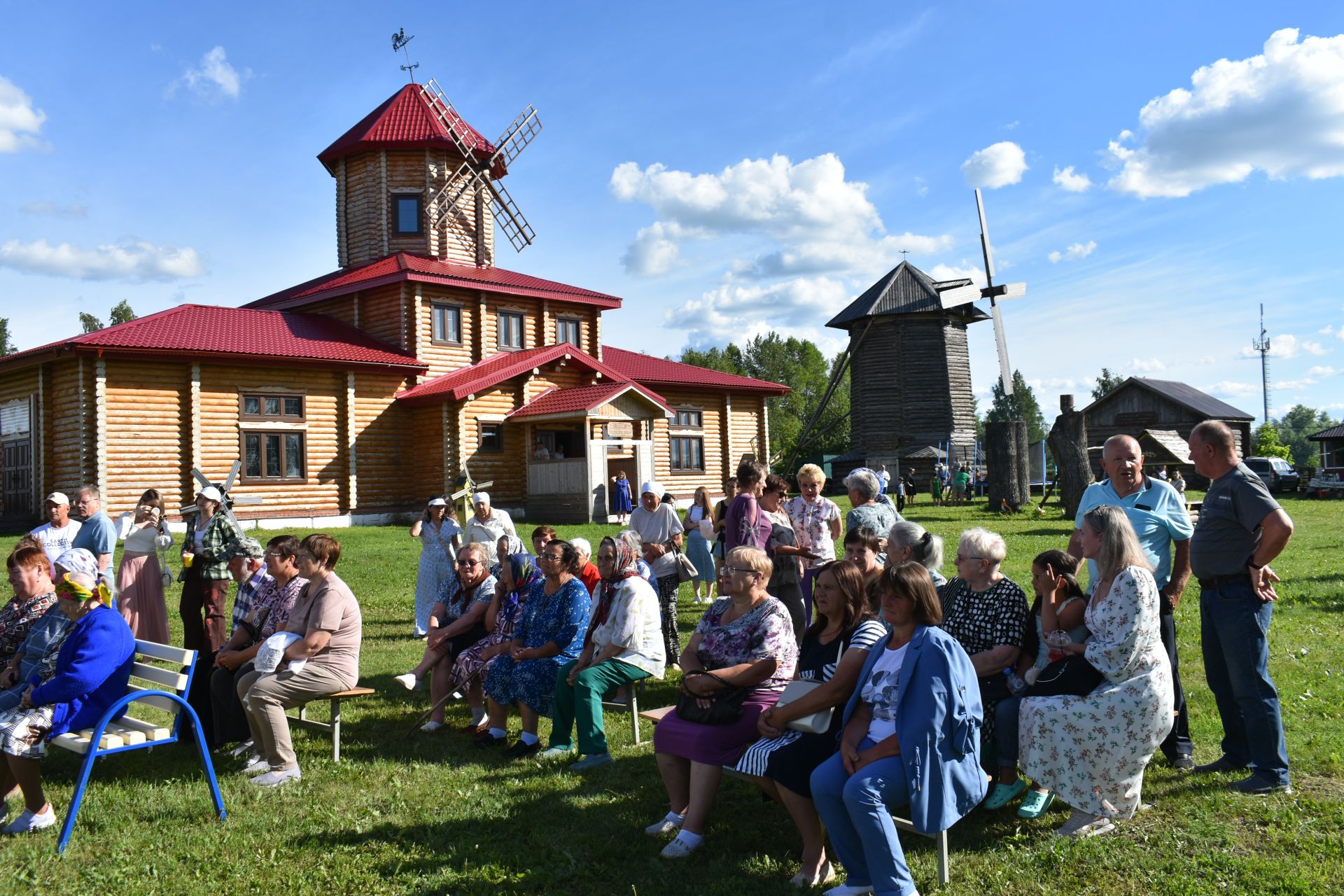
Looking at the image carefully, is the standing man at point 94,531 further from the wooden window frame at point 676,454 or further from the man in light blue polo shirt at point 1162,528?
the wooden window frame at point 676,454

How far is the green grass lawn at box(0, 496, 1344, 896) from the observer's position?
434cm

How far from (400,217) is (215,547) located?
2258 cm

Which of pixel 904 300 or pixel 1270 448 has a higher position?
pixel 904 300

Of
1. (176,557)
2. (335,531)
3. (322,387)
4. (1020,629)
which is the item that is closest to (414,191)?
(322,387)

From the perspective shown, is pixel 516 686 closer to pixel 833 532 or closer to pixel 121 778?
pixel 121 778

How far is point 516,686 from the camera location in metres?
6.61

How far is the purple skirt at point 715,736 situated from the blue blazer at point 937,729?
1025 millimetres

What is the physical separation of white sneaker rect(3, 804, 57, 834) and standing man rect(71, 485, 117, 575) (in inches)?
132

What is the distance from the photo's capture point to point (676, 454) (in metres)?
32.0

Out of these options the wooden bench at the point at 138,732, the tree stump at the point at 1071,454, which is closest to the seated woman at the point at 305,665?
the wooden bench at the point at 138,732

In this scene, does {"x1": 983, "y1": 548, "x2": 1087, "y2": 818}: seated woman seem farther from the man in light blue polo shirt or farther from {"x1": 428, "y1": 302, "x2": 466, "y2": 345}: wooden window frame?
{"x1": 428, "y1": 302, "x2": 466, "y2": 345}: wooden window frame

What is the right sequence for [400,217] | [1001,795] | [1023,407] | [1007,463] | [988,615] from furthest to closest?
[1023,407]
[400,217]
[1007,463]
[988,615]
[1001,795]

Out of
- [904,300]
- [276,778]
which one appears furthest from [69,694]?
[904,300]

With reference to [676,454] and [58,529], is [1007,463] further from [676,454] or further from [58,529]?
[58,529]
